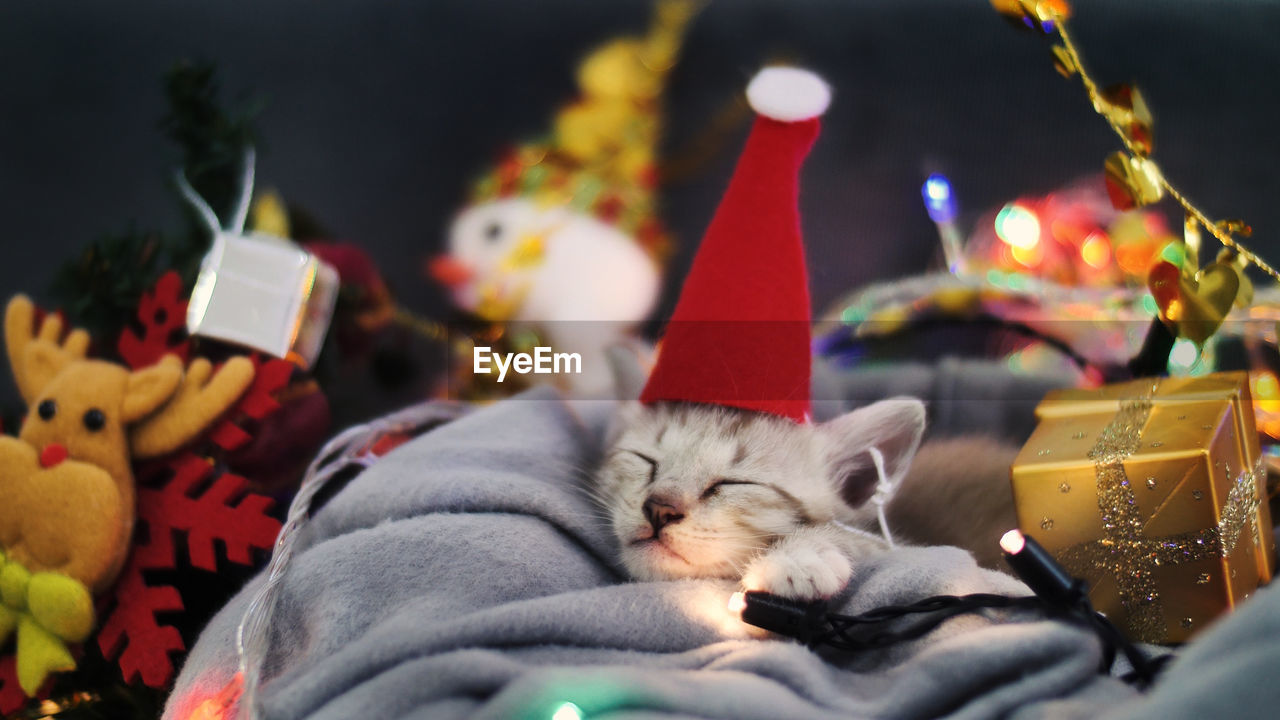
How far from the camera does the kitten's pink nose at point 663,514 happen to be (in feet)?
1.98

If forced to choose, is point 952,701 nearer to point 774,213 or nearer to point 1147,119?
point 774,213

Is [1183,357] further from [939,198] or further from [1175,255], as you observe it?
[939,198]

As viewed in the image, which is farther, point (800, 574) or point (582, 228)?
point (582, 228)

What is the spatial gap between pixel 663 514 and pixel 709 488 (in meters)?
0.05

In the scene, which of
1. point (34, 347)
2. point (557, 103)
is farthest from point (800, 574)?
point (557, 103)

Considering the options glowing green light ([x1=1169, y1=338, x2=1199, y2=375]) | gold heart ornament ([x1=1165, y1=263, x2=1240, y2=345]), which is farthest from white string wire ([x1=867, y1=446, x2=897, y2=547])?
glowing green light ([x1=1169, y1=338, x2=1199, y2=375])

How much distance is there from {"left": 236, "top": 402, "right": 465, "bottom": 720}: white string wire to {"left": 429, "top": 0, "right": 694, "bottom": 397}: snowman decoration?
0.38 m

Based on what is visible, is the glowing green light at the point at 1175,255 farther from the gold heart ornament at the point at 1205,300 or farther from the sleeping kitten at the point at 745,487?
the sleeping kitten at the point at 745,487

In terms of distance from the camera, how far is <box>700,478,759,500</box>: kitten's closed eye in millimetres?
626

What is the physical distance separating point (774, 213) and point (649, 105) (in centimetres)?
63

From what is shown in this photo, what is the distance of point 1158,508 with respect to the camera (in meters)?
0.55

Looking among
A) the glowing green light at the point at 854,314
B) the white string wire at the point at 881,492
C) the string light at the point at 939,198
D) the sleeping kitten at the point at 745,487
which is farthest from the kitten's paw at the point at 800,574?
the string light at the point at 939,198

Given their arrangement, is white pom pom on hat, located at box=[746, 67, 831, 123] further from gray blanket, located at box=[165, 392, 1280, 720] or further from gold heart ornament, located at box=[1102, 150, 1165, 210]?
gray blanket, located at box=[165, 392, 1280, 720]

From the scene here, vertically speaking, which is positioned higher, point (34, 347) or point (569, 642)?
point (34, 347)
